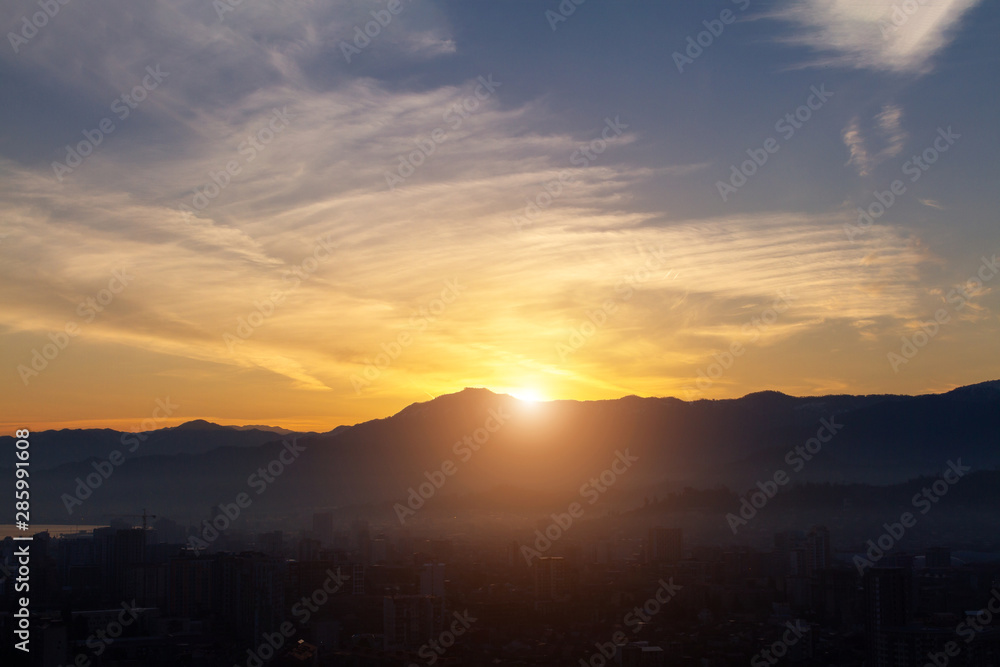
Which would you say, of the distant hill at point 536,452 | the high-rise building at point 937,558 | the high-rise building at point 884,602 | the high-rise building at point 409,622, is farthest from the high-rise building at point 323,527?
the high-rise building at point 884,602

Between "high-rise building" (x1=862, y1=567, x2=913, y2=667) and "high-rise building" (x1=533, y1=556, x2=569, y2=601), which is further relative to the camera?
"high-rise building" (x1=533, y1=556, x2=569, y2=601)

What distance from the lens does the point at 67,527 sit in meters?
38.0

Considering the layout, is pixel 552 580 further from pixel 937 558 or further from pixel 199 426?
pixel 199 426

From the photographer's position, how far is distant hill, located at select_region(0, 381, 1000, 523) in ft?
135

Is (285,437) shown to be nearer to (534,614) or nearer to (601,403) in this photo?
(601,403)

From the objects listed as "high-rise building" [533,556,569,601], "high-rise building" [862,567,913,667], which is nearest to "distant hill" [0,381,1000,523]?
"high-rise building" [533,556,569,601]

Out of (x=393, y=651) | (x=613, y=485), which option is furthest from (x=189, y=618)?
(x=613, y=485)

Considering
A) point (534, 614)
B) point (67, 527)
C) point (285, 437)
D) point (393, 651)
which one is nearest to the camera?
point (393, 651)

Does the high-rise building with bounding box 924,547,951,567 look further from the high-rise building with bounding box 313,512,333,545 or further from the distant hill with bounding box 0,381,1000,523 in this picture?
the high-rise building with bounding box 313,512,333,545

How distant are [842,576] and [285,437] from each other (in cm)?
4289

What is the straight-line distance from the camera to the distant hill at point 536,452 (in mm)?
41125

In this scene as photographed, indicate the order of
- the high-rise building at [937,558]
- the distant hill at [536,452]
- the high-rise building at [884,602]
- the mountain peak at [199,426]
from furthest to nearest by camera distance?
1. the mountain peak at [199,426]
2. the distant hill at [536,452]
3. the high-rise building at [937,558]
4. the high-rise building at [884,602]

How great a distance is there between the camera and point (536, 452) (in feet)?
158

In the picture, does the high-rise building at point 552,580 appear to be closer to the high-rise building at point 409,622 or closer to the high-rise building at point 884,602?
the high-rise building at point 409,622
